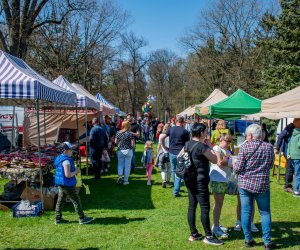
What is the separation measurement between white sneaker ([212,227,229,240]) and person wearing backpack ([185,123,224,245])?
0.68 ft

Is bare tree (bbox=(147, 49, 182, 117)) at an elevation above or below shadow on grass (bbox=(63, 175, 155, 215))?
above

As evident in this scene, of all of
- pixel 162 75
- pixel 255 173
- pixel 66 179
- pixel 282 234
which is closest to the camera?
pixel 255 173

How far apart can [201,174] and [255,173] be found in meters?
0.75

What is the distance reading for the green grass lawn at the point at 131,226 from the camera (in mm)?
5426

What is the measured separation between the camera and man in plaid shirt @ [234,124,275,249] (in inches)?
193

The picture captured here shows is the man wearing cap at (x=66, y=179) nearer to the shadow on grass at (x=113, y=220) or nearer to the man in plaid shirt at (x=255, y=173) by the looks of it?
the shadow on grass at (x=113, y=220)

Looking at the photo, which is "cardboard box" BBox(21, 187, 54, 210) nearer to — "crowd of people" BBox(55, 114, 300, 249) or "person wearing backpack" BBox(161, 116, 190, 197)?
"crowd of people" BBox(55, 114, 300, 249)

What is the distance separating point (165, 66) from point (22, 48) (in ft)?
163

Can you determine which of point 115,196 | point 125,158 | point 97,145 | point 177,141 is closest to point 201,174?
point 177,141

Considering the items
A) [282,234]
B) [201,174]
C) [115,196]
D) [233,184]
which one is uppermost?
[201,174]

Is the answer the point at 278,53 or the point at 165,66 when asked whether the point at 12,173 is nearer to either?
the point at 278,53

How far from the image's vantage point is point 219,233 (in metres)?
5.62

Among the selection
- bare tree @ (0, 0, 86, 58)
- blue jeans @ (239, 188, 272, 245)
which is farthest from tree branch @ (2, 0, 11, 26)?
blue jeans @ (239, 188, 272, 245)

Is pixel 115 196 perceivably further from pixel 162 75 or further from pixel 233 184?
pixel 162 75
